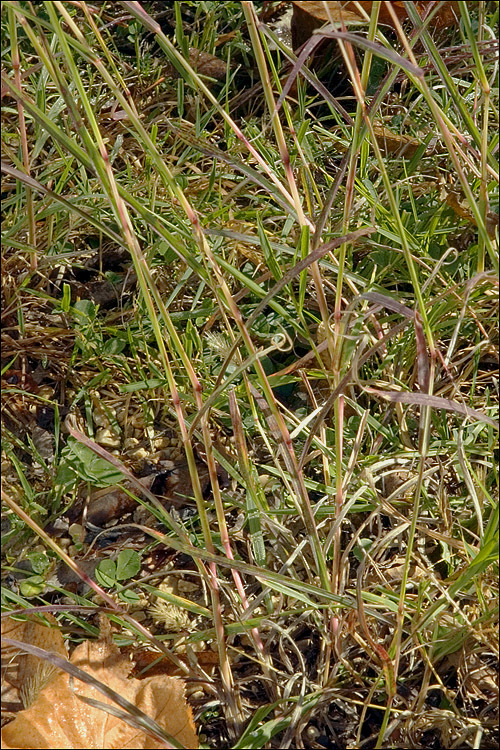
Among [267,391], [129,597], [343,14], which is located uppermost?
[343,14]

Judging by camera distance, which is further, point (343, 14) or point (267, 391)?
point (343, 14)

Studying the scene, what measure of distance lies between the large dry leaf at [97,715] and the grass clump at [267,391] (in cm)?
5

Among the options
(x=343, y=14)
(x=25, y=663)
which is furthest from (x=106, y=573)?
(x=343, y=14)

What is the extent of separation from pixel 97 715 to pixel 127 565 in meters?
0.28

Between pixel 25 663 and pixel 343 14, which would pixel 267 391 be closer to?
pixel 25 663

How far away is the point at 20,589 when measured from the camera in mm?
1293

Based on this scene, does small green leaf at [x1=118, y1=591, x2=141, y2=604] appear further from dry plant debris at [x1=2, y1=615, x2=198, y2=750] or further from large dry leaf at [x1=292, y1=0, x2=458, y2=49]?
large dry leaf at [x1=292, y1=0, x2=458, y2=49]

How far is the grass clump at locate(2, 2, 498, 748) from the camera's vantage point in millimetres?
1012

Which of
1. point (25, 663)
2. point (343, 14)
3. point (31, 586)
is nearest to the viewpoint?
point (25, 663)

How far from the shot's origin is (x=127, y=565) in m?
1.31

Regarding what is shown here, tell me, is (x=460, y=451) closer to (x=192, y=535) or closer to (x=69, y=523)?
(x=192, y=535)

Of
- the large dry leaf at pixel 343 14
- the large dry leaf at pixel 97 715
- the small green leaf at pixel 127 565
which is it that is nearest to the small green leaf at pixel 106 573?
the small green leaf at pixel 127 565

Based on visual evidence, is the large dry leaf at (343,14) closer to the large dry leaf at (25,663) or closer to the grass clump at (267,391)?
the grass clump at (267,391)

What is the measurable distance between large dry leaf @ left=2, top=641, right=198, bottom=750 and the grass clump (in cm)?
5
